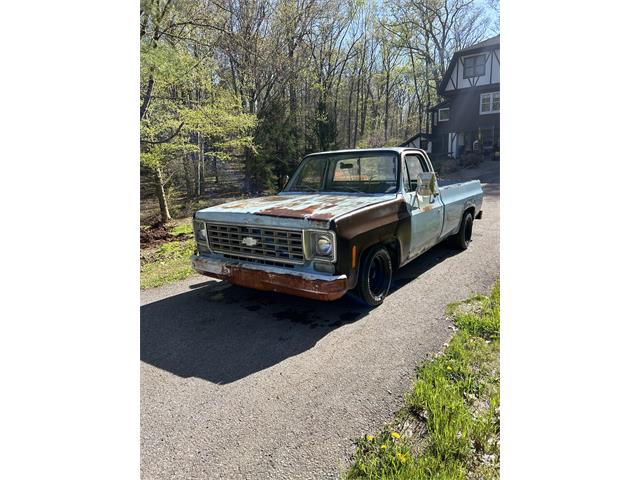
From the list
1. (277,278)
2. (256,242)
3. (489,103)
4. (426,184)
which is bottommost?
(277,278)

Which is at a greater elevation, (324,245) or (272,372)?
(324,245)

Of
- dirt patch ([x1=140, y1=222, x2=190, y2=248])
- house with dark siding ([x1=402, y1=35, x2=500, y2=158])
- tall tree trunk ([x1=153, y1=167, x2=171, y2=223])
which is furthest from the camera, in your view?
house with dark siding ([x1=402, y1=35, x2=500, y2=158])

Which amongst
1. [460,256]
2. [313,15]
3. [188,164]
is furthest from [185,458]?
[313,15]

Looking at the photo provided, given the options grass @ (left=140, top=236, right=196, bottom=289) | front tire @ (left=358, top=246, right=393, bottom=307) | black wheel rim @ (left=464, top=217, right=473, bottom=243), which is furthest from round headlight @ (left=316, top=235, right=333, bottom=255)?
black wheel rim @ (left=464, top=217, right=473, bottom=243)

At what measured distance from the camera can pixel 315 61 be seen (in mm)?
20422

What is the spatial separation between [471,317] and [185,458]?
8.69 ft

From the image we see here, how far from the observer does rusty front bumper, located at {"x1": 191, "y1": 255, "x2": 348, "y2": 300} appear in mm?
3230

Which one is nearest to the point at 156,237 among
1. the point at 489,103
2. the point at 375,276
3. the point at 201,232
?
the point at 201,232

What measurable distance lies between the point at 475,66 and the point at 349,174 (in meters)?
24.3

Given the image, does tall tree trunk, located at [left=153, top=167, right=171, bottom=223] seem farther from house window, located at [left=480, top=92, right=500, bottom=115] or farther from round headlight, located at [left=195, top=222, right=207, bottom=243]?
house window, located at [left=480, top=92, right=500, bottom=115]

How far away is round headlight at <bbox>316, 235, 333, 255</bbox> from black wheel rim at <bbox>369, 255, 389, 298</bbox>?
812mm

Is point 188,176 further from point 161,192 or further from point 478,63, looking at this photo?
point 478,63

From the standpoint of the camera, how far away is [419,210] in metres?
4.46

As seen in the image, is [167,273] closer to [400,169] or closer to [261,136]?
[400,169]
